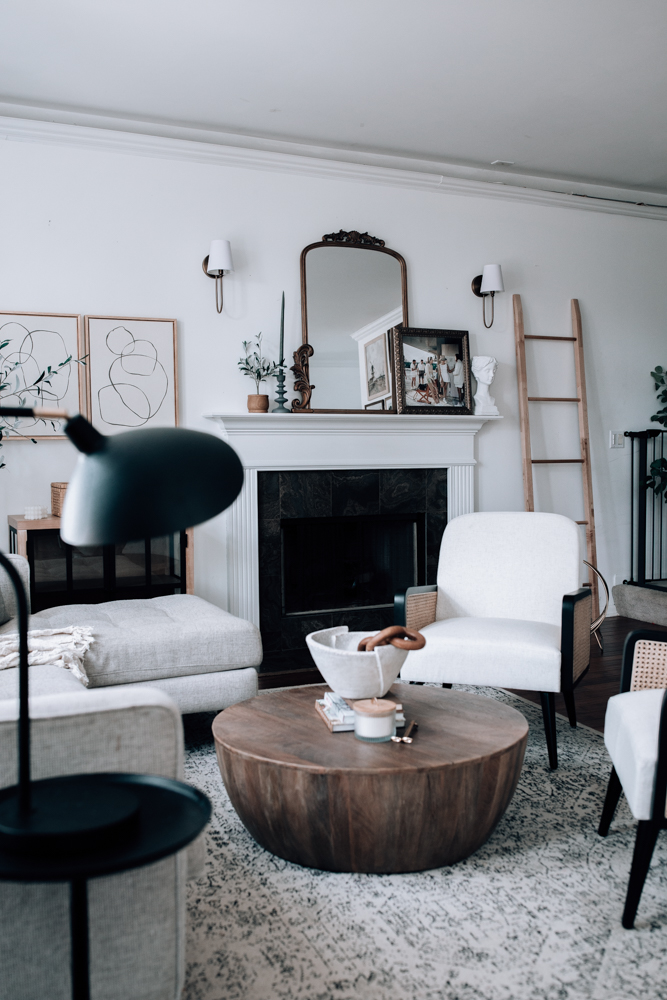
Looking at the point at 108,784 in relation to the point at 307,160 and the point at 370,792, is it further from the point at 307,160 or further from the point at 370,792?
the point at 307,160

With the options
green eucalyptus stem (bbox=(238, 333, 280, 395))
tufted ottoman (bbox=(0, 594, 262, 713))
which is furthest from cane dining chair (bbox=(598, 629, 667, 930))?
green eucalyptus stem (bbox=(238, 333, 280, 395))

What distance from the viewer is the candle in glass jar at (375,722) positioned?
77.2 inches

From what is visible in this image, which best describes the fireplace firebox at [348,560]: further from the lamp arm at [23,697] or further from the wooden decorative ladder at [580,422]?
the lamp arm at [23,697]

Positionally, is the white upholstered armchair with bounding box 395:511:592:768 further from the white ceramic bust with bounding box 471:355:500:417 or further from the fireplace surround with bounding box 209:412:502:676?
the white ceramic bust with bounding box 471:355:500:417

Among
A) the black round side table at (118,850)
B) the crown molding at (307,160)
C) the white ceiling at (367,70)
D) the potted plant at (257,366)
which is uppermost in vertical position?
the white ceiling at (367,70)

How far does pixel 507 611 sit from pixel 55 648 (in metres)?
1.84

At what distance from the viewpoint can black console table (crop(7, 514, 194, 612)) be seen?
355 cm

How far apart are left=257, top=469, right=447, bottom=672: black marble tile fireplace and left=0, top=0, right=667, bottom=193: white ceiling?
1.92 meters

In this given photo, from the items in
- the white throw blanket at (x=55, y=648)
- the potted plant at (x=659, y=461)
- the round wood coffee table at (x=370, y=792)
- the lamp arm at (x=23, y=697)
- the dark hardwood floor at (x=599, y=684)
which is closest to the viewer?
the lamp arm at (x=23, y=697)

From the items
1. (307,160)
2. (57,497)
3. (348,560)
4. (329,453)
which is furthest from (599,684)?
(307,160)

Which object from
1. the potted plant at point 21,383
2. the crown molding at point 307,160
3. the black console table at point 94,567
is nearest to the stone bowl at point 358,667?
the black console table at point 94,567

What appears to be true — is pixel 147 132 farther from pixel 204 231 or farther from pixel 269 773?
pixel 269 773

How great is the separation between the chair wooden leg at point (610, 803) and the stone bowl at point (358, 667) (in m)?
0.67

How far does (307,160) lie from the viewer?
434 centimetres
